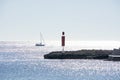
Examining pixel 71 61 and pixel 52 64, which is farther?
pixel 71 61

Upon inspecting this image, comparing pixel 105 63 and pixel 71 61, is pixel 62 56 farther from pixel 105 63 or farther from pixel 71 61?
pixel 105 63

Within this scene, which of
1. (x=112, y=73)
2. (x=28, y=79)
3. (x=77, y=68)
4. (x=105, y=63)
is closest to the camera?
(x=28, y=79)

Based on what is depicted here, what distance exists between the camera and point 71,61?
11238 cm

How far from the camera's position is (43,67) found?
9850 centimetres

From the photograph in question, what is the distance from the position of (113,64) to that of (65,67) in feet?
31.6

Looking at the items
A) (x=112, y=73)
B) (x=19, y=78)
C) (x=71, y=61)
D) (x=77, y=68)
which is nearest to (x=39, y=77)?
(x=19, y=78)

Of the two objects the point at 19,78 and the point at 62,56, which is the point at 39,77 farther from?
the point at 62,56

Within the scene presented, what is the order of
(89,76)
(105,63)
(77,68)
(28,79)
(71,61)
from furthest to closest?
(71,61), (105,63), (77,68), (89,76), (28,79)

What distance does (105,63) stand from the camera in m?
104

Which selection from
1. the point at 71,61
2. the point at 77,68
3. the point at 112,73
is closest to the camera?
the point at 112,73

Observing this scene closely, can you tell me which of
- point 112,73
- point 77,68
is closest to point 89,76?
point 112,73

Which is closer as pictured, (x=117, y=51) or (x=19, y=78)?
(x=19, y=78)

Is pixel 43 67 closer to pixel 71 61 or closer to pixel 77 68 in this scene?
pixel 77 68

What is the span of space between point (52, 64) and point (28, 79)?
30937 mm
